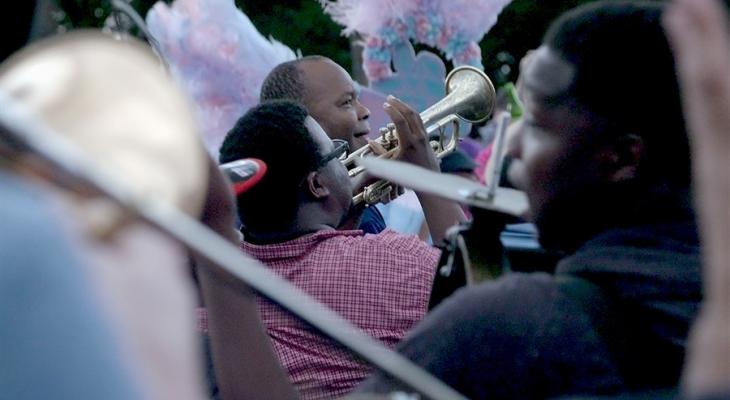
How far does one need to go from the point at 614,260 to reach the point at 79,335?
1181mm

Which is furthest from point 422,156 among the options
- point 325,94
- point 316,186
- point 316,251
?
point 316,251

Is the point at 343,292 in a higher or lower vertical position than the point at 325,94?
higher

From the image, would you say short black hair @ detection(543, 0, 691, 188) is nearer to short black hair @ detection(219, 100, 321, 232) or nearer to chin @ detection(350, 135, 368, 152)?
short black hair @ detection(219, 100, 321, 232)

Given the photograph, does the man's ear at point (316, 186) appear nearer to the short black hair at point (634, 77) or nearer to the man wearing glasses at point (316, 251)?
the man wearing glasses at point (316, 251)

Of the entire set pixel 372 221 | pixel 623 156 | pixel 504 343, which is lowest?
pixel 372 221

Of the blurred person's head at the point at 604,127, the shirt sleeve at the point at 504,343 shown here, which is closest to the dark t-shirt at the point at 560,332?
the shirt sleeve at the point at 504,343

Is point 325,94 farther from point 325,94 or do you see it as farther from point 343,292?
point 343,292

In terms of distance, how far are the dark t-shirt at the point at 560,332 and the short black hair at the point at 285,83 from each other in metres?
3.69

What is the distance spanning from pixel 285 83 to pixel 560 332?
12.8 feet

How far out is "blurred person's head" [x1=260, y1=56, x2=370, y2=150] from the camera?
227 inches

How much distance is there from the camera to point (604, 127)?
2.31m

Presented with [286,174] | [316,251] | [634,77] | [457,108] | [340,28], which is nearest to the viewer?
[634,77]

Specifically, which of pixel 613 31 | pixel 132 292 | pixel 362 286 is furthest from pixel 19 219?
pixel 362 286

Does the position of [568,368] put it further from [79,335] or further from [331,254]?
[331,254]
